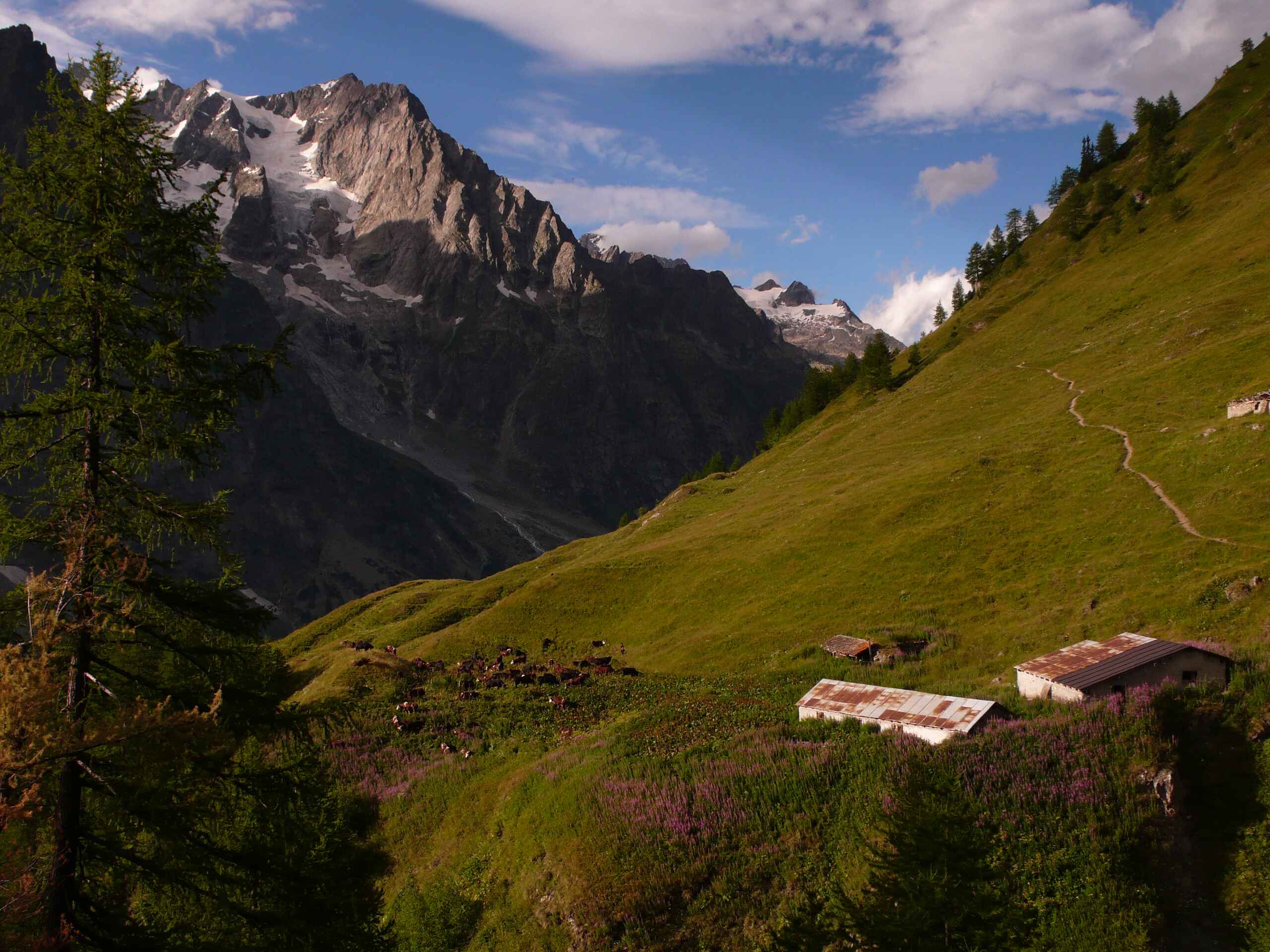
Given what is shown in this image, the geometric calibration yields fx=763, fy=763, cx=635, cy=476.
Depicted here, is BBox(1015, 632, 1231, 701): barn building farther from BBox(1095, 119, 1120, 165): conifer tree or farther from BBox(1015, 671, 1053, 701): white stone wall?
BBox(1095, 119, 1120, 165): conifer tree

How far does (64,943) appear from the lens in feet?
30.3

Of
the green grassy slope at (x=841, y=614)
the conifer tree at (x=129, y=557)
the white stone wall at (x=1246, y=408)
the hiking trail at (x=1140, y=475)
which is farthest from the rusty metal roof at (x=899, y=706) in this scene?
the white stone wall at (x=1246, y=408)

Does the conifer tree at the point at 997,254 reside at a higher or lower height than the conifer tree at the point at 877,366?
higher

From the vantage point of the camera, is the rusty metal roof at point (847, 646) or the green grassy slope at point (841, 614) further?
the rusty metal roof at point (847, 646)

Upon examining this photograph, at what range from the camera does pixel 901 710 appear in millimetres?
21109

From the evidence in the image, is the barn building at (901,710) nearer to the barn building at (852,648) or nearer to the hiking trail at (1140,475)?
the barn building at (852,648)

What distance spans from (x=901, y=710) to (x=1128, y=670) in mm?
6231

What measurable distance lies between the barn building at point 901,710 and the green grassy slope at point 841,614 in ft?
4.63

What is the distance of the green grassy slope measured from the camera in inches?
653

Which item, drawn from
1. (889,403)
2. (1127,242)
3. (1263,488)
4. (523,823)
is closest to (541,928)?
(523,823)

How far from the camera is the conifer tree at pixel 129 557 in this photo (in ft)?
33.2

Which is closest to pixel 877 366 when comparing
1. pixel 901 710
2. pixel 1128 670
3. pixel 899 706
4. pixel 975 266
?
pixel 975 266

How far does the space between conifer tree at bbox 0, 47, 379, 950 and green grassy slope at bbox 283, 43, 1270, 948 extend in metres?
2.30

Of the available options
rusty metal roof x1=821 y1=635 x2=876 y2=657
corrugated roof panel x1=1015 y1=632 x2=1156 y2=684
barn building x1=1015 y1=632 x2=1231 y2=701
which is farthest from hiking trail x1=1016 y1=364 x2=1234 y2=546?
rusty metal roof x1=821 y1=635 x2=876 y2=657
